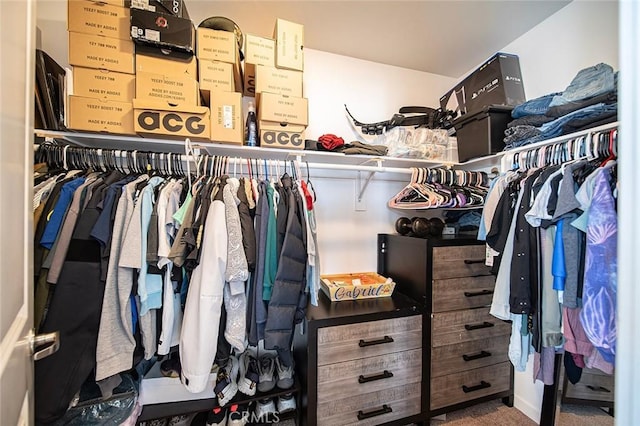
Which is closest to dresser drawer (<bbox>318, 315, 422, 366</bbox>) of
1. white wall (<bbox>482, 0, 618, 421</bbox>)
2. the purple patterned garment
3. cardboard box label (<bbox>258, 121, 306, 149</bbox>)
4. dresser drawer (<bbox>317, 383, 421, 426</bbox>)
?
dresser drawer (<bbox>317, 383, 421, 426</bbox>)

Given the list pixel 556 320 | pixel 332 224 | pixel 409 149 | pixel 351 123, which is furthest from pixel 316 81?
pixel 556 320

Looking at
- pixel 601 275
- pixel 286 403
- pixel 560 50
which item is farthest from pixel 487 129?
pixel 286 403

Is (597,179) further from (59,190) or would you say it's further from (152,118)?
(59,190)

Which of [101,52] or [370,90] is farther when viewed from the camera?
[370,90]

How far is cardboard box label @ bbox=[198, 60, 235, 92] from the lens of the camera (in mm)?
1190

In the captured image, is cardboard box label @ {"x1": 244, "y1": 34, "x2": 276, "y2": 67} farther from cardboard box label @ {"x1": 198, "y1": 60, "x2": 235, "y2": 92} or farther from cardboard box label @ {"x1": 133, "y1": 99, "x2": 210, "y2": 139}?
cardboard box label @ {"x1": 133, "y1": 99, "x2": 210, "y2": 139}

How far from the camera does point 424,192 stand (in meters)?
1.49

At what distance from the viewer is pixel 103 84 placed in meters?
1.08

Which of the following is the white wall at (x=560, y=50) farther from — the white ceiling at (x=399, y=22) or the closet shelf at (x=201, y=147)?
the closet shelf at (x=201, y=147)

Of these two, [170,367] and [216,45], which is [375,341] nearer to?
[170,367]

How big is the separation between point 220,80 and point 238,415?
1812 mm

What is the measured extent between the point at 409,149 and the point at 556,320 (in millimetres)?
1187

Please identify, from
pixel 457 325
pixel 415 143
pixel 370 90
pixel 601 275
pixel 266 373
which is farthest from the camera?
pixel 370 90

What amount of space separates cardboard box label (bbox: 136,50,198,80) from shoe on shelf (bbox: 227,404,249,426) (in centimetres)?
179
